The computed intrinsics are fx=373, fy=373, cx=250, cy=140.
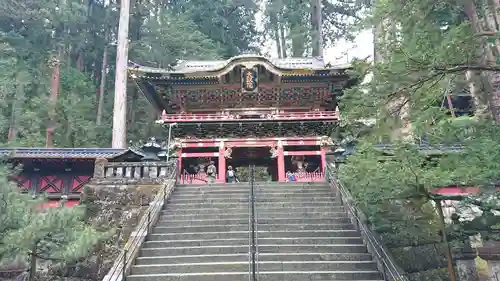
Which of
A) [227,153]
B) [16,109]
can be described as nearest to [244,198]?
[227,153]

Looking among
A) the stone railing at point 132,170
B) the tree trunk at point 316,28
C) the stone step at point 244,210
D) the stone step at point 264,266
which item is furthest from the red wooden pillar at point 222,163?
the tree trunk at point 316,28

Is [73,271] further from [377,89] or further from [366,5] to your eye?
[366,5]

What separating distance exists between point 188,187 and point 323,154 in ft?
20.3

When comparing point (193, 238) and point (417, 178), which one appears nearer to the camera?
point (417, 178)

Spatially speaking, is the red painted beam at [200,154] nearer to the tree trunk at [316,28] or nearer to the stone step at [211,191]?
the stone step at [211,191]

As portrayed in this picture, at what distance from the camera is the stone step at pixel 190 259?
6.79 m

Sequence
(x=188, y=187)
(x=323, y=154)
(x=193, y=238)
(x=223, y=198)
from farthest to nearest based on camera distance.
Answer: (x=323, y=154) → (x=188, y=187) → (x=223, y=198) → (x=193, y=238)

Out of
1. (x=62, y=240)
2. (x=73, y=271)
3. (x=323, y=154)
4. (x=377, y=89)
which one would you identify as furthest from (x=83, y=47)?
(x=377, y=89)

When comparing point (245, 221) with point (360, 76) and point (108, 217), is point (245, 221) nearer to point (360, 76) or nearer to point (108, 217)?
point (108, 217)

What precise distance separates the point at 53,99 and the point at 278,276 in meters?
19.0

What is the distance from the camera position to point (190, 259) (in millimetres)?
6875

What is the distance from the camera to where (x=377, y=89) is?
5.17 m

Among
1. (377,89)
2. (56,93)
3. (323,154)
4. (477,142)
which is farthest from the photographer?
(56,93)

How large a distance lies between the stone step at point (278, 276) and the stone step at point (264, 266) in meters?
0.18
